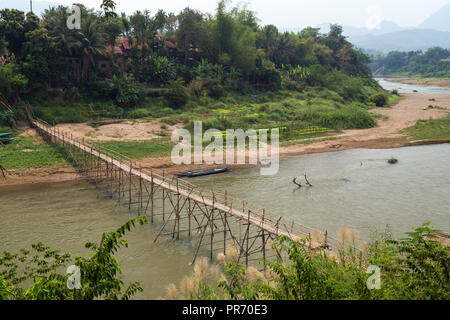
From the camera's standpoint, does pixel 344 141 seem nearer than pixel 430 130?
Yes

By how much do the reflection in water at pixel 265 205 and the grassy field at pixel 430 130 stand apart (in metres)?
10.8

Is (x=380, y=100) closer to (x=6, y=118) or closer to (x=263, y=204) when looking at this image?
(x=263, y=204)

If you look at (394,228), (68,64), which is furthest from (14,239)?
(68,64)

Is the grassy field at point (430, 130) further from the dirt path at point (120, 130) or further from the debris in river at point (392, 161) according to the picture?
the dirt path at point (120, 130)

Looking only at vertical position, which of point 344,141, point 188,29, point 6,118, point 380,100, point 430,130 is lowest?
point 344,141

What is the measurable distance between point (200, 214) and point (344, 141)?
1043 inches

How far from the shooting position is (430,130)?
48.1 meters

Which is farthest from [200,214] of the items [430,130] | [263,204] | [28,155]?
[430,130]

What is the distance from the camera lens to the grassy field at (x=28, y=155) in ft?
100

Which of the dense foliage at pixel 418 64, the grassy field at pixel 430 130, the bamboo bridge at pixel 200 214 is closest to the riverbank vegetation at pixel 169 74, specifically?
the grassy field at pixel 430 130
